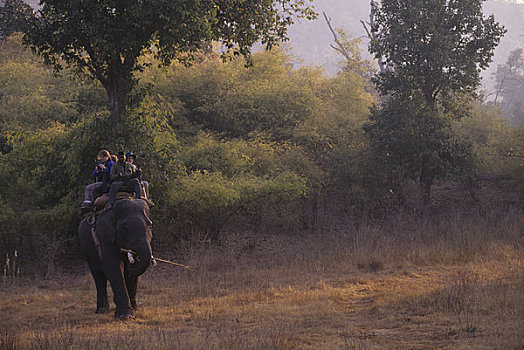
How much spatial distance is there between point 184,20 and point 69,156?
461 cm

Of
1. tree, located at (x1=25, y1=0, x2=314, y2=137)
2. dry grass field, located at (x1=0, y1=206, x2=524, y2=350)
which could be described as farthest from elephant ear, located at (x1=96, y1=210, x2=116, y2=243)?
tree, located at (x1=25, y1=0, x2=314, y2=137)

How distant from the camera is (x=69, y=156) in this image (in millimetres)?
13484

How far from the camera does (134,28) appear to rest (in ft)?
39.9

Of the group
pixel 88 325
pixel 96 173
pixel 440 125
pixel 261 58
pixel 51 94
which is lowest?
pixel 88 325

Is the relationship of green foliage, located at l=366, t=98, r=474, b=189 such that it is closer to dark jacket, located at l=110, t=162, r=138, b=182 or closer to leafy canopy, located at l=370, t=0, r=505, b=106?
leafy canopy, located at l=370, t=0, r=505, b=106

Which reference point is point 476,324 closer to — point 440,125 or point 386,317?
point 386,317

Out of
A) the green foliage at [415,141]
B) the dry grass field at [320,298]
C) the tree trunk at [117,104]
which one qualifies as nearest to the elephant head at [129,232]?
the dry grass field at [320,298]

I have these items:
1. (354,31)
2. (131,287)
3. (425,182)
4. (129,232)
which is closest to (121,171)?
(129,232)

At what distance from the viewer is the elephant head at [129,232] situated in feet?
27.0

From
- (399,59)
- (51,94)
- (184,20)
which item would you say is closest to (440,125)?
(399,59)

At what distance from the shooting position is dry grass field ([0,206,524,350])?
262 inches

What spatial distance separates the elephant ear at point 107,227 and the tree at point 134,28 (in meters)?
4.35

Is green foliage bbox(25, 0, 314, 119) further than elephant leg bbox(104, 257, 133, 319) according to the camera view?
Yes

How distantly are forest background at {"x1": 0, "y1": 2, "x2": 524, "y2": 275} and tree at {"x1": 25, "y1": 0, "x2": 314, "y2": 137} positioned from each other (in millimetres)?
927
